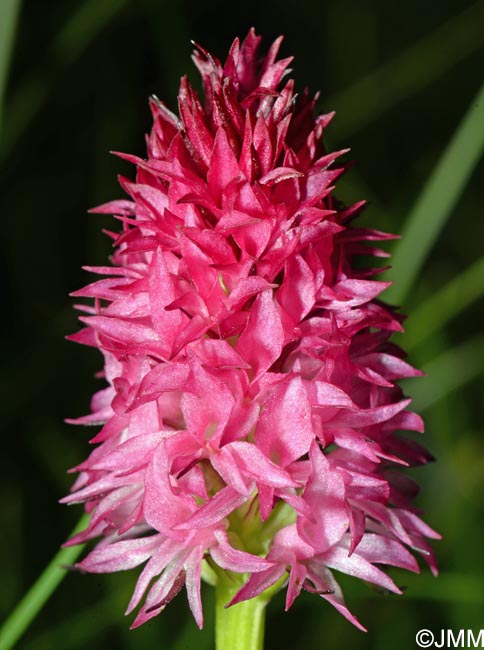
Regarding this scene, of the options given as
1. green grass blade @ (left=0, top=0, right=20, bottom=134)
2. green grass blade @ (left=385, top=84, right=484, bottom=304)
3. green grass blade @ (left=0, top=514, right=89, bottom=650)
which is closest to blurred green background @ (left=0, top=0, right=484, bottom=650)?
green grass blade @ (left=385, top=84, right=484, bottom=304)

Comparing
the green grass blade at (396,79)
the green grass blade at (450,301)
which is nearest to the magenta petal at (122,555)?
the green grass blade at (450,301)

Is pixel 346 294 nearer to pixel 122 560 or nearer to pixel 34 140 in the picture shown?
pixel 122 560

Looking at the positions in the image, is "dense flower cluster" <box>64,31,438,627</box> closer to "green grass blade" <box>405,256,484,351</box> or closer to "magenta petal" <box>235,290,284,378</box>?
"magenta petal" <box>235,290,284,378</box>

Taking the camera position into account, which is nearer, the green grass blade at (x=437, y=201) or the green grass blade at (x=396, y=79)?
the green grass blade at (x=437, y=201)

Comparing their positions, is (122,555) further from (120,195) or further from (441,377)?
(120,195)

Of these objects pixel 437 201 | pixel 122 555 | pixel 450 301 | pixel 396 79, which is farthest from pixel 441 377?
pixel 122 555

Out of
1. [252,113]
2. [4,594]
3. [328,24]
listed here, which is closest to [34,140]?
[328,24]

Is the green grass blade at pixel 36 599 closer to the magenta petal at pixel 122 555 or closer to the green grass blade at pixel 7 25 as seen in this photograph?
the magenta petal at pixel 122 555
